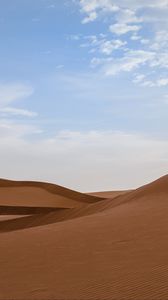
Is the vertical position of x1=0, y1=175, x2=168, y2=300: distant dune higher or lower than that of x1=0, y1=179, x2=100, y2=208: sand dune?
lower

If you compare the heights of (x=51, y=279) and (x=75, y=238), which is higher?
(x=75, y=238)

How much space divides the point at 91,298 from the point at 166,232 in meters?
4.30

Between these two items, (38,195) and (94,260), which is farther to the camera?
(38,195)

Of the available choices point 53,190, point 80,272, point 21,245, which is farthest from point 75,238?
point 53,190

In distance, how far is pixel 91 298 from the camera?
609cm

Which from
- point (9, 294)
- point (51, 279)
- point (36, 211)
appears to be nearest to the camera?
point (9, 294)

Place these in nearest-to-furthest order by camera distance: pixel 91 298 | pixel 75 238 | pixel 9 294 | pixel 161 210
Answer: pixel 91 298 → pixel 9 294 → pixel 75 238 → pixel 161 210

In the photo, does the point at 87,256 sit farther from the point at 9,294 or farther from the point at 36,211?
the point at 36,211

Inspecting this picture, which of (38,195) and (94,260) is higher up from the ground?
(38,195)

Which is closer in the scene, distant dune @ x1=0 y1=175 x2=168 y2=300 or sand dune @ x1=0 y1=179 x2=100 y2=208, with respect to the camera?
distant dune @ x1=0 y1=175 x2=168 y2=300

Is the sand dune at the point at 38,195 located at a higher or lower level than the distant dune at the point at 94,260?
higher

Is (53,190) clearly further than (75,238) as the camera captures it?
Yes

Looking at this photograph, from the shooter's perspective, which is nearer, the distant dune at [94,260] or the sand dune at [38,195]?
the distant dune at [94,260]

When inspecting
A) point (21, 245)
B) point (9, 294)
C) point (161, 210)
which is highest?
point (161, 210)
